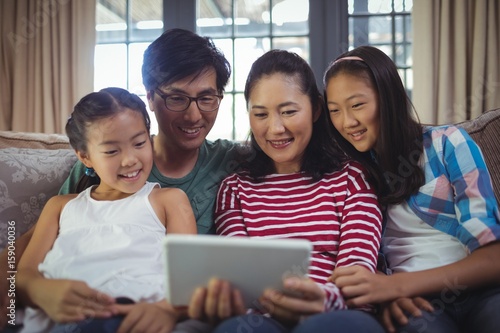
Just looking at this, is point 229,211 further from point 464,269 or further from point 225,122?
point 225,122

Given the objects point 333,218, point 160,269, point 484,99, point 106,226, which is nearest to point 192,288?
point 160,269

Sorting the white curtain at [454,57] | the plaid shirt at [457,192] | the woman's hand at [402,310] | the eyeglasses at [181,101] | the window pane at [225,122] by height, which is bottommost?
the woman's hand at [402,310]

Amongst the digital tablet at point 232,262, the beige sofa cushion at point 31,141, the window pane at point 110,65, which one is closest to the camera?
the digital tablet at point 232,262

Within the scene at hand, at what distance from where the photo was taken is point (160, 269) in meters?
1.07

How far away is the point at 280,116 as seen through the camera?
4.11 feet

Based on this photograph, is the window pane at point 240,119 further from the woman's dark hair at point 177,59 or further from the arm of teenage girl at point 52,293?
the arm of teenage girl at point 52,293

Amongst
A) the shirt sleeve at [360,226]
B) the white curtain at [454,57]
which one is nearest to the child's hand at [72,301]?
the shirt sleeve at [360,226]

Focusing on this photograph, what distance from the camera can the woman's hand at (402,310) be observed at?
1.01m

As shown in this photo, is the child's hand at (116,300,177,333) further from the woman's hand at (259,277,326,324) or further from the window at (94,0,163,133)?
the window at (94,0,163,133)

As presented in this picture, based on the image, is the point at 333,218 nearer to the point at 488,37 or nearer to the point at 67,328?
the point at 67,328

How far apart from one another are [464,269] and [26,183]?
1.11m

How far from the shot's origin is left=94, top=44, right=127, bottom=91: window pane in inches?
133

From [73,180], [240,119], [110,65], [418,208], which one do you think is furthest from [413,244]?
[110,65]

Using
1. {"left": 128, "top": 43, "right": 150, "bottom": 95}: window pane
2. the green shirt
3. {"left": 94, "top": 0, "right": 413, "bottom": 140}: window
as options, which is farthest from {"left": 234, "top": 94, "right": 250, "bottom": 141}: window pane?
the green shirt
